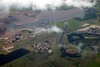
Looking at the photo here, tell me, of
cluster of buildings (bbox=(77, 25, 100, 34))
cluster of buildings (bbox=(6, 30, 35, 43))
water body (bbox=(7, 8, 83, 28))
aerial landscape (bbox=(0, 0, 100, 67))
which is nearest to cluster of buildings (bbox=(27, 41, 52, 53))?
aerial landscape (bbox=(0, 0, 100, 67))

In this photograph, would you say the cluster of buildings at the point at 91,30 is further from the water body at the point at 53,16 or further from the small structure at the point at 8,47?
the small structure at the point at 8,47

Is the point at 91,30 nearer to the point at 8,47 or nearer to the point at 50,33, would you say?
the point at 50,33

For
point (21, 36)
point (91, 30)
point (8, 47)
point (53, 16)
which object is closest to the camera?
point (8, 47)

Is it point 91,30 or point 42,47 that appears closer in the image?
point 42,47

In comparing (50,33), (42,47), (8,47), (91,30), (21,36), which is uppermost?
(91,30)

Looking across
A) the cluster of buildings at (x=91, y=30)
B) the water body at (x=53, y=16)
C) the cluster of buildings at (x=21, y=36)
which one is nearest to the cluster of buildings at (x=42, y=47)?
the cluster of buildings at (x=21, y=36)

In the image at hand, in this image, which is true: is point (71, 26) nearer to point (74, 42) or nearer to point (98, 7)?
point (74, 42)

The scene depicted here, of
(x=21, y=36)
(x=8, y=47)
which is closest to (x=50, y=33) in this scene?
(x=21, y=36)

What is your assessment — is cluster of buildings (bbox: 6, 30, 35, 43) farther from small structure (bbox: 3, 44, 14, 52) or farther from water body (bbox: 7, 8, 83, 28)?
water body (bbox: 7, 8, 83, 28)

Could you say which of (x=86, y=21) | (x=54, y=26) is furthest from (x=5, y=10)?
(x=86, y=21)
